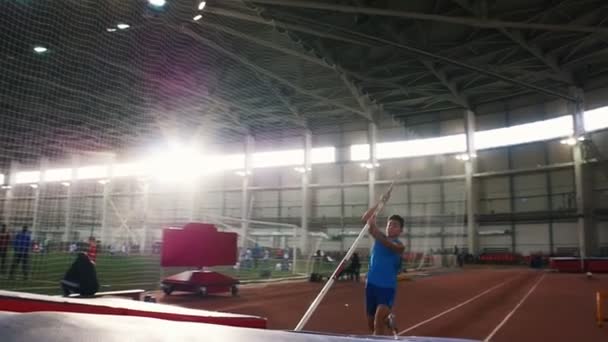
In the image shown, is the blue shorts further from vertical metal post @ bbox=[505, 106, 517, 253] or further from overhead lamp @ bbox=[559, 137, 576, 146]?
vertical metal post @ bbox=[505, 106, 517, 253]

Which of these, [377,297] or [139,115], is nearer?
[377,297]

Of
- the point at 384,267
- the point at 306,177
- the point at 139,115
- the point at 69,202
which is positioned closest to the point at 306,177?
the point at 306,177

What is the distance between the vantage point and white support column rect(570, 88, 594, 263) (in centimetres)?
2716

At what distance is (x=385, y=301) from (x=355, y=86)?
26565 millimetres

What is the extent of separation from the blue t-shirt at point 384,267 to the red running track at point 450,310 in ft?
9.52

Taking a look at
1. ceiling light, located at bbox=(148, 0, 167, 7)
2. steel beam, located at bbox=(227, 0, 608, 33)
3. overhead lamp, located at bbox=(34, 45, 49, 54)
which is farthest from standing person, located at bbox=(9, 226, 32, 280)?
steel beam, located at bbox=(227, 0, 608, 33)

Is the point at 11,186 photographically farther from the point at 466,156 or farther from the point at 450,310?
the point at 466,156

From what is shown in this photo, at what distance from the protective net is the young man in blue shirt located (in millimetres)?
9057

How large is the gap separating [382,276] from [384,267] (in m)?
0.09

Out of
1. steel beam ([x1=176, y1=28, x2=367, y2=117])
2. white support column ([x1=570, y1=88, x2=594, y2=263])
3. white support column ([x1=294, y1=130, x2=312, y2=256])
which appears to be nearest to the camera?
steel beam ([x1=176, y1=28, x2=367, y2=117])

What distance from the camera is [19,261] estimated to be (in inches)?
561

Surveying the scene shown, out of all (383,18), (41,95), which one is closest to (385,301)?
(41,95)

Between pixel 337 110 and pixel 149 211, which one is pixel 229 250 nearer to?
pixel 149 211

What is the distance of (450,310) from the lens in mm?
9664
